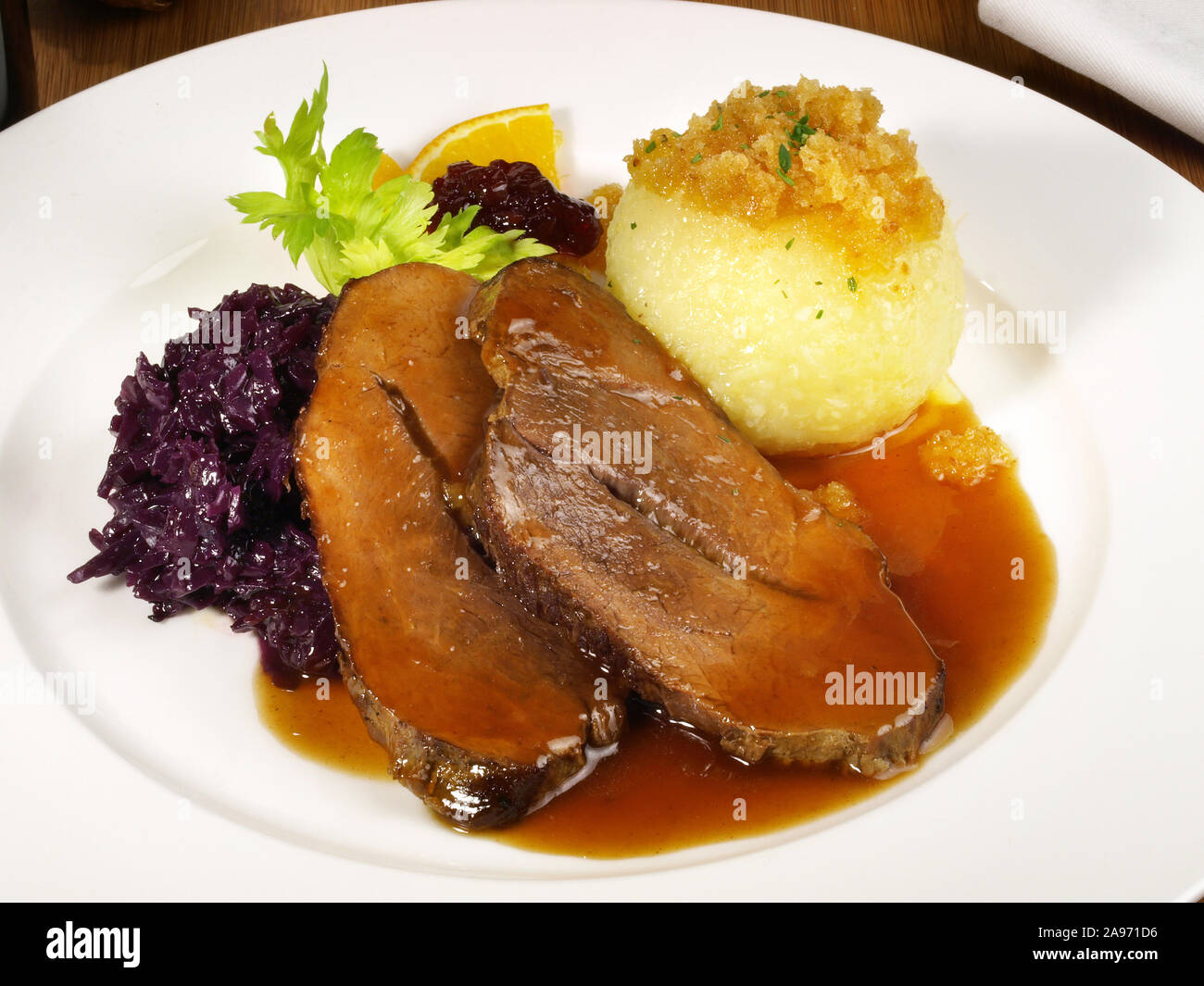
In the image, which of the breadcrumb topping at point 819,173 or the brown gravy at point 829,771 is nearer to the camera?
the brown gravy at point 829,771

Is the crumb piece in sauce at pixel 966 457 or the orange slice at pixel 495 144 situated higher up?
the orange slice at pixel 495 144

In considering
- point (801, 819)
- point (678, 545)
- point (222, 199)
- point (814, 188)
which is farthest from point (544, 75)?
point (801, 819)

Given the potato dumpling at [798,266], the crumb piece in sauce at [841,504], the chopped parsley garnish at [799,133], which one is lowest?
the crumb piece in sauce at [841,504]

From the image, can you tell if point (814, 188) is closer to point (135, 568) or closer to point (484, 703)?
point (484, 703)

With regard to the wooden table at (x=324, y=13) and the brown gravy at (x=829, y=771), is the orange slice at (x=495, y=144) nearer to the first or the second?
the wooden table at (x=324, y=13)

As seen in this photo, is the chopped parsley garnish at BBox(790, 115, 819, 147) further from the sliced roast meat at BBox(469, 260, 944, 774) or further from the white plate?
the white plate

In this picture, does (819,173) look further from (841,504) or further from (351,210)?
(351,210)

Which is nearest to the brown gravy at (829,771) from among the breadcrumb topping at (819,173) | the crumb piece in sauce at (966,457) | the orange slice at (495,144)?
the crumb piece in sauce at (966,457)

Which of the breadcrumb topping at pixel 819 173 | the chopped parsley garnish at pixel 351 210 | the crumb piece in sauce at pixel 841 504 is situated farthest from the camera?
the chopped parsley garnish at pixel 351 210

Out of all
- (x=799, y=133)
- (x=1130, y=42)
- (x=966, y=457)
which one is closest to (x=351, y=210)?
(x=799, y=133)
